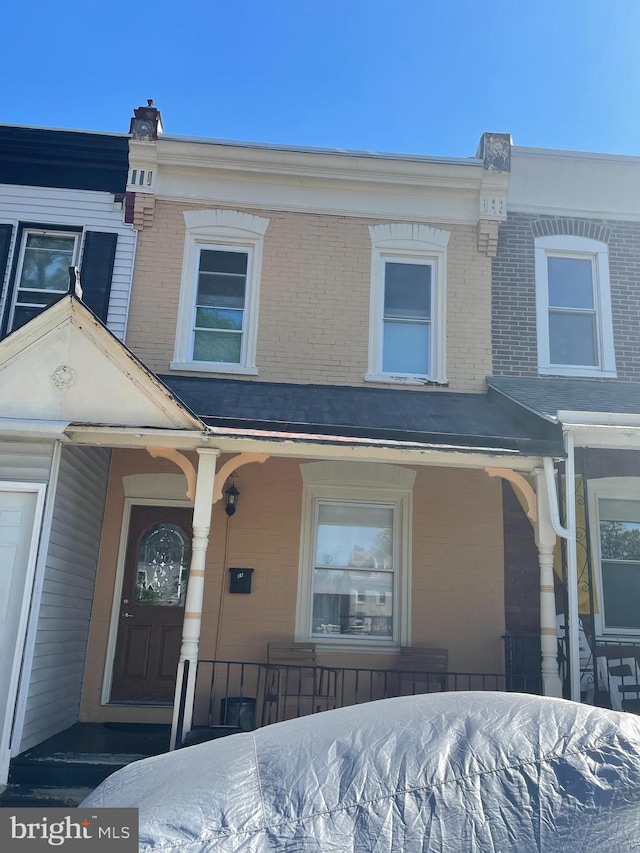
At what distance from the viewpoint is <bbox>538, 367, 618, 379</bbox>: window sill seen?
27.9 ft

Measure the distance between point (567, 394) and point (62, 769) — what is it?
5915 millimetres

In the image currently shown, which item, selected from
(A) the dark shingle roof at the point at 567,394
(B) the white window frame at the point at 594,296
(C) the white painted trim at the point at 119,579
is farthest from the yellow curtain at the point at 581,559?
(C) the white painted trim at the point at 119,579

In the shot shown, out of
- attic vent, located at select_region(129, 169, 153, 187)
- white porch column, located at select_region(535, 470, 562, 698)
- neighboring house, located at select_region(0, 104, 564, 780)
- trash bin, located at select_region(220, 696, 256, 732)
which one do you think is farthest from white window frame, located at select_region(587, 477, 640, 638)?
attic vent, located at select_region(129, 169, 153, 187)

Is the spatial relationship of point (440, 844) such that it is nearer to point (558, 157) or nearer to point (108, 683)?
point (108, 683)

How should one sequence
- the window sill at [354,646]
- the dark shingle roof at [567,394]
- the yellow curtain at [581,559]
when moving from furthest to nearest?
the yellow curtain at [581,559] → the window sill at [354,646] → the dark shingle roof at [567,394]

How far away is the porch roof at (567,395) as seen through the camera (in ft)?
22.2

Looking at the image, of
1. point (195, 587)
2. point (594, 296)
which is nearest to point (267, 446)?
point (195, 587)

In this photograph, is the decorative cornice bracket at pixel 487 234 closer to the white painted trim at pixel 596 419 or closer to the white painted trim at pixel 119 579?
the white painted trim at pixel 596 419

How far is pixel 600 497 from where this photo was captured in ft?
26.6

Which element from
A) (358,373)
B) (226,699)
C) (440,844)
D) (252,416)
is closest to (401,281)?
(358,373)

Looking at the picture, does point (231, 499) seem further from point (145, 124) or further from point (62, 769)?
point (145, 124)

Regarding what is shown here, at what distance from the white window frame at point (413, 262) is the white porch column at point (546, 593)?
2.64 m

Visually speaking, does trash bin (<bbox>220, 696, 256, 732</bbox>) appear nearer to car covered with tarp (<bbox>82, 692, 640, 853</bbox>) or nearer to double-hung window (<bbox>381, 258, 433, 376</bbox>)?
double-hung window (<bbox>381, 258, 433, 376</bbox>)

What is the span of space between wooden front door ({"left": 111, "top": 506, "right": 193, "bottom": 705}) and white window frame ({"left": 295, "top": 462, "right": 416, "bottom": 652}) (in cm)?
133
